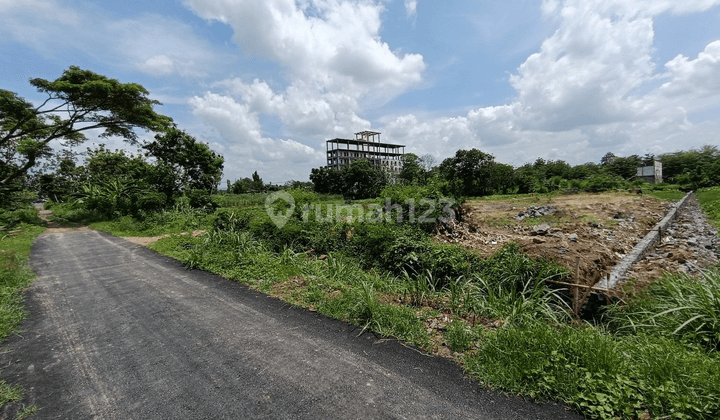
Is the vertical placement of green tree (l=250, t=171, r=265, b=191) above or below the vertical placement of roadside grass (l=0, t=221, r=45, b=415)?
above

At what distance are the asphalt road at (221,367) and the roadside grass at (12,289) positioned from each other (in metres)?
0.12

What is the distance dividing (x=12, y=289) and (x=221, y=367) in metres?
5.13

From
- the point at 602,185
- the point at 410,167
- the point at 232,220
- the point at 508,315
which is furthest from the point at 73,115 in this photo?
the point at 602,185

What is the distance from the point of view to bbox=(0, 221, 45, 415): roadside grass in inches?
101

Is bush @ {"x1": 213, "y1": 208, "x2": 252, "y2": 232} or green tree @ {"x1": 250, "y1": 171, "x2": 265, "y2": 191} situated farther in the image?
green tree @ {"x1": 250, "y1": 171, "x2": 265, "y2": 191}

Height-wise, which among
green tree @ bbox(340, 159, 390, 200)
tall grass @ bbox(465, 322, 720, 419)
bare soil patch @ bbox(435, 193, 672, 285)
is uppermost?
green tree @ bbox(340, 159, 390, 200)

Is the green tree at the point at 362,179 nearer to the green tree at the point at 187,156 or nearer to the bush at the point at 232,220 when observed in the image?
the green tree at the point at 187,156

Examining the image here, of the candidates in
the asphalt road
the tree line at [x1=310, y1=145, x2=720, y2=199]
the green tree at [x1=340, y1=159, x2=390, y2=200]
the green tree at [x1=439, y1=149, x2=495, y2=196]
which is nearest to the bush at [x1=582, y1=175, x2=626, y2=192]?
the tree line at [x1=310, y1=145, x2=720, y2=199]

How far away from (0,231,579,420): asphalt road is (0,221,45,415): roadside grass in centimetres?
12

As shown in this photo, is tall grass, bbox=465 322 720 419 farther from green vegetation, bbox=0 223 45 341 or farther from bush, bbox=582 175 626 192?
bush, bbox=582 175 626 192

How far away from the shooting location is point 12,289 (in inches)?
200

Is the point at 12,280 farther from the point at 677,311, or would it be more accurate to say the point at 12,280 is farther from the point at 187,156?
the point at 187,156

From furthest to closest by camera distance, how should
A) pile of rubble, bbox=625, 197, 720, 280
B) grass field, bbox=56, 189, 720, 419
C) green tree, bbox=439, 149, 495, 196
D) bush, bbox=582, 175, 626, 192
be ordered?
green tree, bbox=439, 149, 495, 196 → bush, bbox=582, 175, 626, 192 → pile of rubble, bbox=625, 197, 720, 280 → grass field, bbox=56, 189, 720, 419

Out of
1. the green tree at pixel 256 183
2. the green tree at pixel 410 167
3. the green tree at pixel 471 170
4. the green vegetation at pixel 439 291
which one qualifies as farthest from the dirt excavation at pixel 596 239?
the green tree at pixel 256 183
